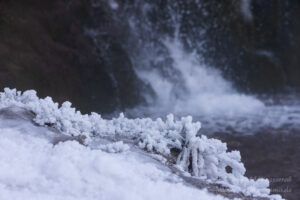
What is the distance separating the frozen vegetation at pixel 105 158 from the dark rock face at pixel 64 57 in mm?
3053

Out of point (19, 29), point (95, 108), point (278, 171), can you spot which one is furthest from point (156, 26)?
point (278, 171)

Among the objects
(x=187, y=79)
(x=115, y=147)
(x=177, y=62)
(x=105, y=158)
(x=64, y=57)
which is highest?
(x=177, y=62)

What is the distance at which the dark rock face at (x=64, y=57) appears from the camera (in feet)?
19.2

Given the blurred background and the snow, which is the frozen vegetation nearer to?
the snow

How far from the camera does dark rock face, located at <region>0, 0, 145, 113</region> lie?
19.2 feet

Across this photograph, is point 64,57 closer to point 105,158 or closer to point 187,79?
point 187,79

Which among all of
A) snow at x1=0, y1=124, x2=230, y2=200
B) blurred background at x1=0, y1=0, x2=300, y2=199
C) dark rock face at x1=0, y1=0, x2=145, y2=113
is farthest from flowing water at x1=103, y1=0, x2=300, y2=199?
snow at x1=0, y1=124, x2=230, y2=200

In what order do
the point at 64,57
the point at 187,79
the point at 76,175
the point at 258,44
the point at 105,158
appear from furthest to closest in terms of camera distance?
the point at 258,44 < the point at 187,79 < the point at 64,57 < the point at 105,158 < the point at 76,175

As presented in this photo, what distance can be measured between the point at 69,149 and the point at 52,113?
1.62ft

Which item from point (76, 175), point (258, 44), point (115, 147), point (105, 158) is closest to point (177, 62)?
point (258, 44)

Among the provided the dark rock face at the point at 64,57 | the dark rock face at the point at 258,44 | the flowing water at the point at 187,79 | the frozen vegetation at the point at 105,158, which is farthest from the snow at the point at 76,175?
the dark rock face at the point at 258,44

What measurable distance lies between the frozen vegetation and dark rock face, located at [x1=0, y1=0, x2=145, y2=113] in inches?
120

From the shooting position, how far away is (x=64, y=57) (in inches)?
256

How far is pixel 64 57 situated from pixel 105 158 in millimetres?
4585
